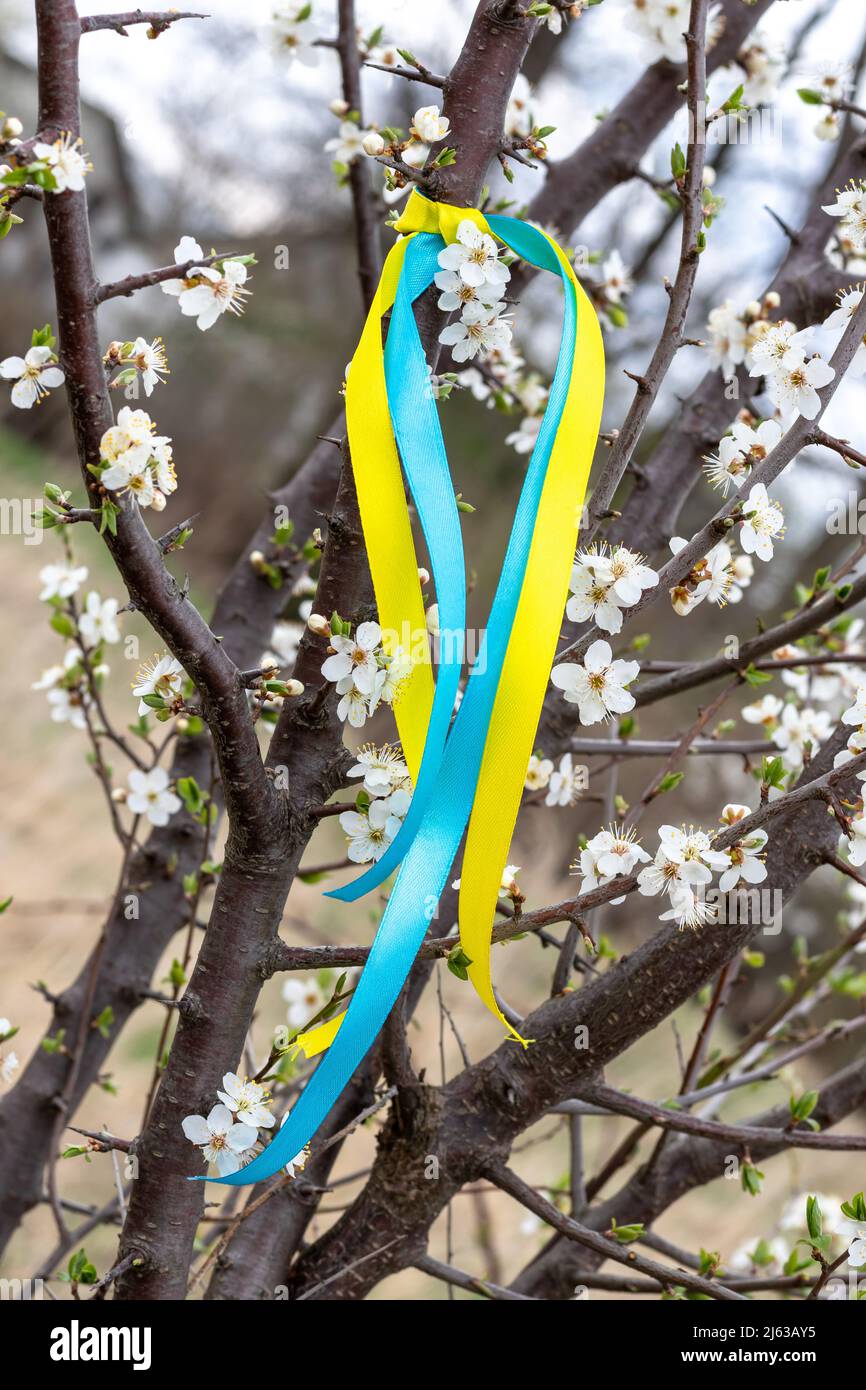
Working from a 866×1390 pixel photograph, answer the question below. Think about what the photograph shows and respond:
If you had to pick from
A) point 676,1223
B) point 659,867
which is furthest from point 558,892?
point 659,867

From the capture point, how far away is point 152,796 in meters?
1.71

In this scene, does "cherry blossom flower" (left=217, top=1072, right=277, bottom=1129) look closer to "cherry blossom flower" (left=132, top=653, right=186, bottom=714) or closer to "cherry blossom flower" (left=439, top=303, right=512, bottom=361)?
"cherry blossom flower" (left=132, top=653, right=186, bottom=714)

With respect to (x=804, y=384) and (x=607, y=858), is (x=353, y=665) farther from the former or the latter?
(x=804, y=384)

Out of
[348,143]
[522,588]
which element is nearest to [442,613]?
[522,588]

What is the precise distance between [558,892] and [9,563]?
12.2 feet

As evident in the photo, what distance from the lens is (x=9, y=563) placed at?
663cm

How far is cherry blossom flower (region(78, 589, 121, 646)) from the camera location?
69.6 inches

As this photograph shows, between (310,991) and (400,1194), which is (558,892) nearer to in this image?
(310,991)

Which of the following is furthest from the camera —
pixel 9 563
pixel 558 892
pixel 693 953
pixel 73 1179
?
pixel 9 563

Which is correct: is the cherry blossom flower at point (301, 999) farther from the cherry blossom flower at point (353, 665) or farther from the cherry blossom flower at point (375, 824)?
the cherry blossom flower at point (353, 665)

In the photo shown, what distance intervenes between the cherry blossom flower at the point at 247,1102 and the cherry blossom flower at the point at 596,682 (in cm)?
44

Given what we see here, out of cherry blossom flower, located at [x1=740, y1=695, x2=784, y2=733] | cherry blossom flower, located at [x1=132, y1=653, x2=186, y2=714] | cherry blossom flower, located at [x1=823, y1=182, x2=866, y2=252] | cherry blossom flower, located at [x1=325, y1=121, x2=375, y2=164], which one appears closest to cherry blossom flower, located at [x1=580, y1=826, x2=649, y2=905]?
cherry blossom flower, located at [x1=132, y1=653, x2=186, y2=714]

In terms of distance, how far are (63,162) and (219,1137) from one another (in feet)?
2.61

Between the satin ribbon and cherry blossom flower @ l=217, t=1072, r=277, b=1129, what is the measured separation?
4 centimetres
